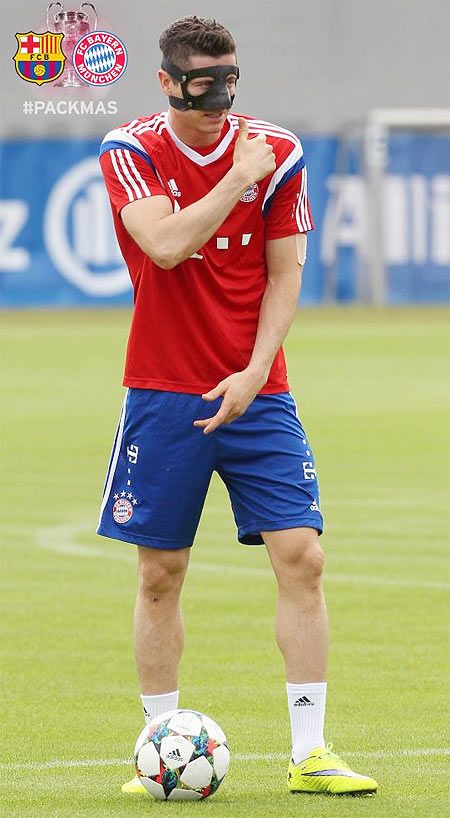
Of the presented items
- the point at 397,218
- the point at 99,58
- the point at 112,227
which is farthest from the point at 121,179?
the point at 397,218

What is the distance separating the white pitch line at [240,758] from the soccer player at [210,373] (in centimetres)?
Result: 28

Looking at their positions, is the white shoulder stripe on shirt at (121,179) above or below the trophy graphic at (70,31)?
below

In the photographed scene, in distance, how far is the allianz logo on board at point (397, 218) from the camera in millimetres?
33375

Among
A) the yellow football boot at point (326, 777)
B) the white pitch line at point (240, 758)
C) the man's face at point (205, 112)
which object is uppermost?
the man's face at point (205, 112)

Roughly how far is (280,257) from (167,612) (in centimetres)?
128

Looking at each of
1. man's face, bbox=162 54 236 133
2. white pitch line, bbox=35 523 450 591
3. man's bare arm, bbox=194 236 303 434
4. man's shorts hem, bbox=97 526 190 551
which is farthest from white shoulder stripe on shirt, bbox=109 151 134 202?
white pitch line, bbox=35 523 450 591

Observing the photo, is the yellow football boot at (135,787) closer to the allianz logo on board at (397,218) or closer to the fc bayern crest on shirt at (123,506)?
the fc bayern crest on shirt at (123,506)

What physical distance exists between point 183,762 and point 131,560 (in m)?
5.46

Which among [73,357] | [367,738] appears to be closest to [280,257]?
[367,738]

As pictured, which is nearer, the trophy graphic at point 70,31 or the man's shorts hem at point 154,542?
the man's shorts hem at point 154,542

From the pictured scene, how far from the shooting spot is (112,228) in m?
31.6

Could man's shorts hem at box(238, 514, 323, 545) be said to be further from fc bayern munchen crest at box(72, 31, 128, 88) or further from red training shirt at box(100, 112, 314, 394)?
fc bayern munchen crest at box(72, 31, 128, 88)

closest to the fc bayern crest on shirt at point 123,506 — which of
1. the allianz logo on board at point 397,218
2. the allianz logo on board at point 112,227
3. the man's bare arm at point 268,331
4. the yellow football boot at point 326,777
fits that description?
the man's bare arm at point 268,331

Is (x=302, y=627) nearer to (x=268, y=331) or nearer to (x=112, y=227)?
(x=268, y=331)
